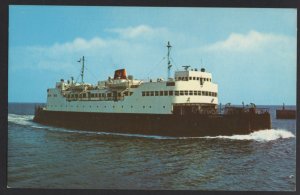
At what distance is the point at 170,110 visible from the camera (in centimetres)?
1859

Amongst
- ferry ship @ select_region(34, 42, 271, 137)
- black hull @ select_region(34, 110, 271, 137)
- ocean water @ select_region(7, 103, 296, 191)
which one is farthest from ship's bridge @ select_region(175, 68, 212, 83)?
ocean water @ select_region(7, 103, 296, 191)

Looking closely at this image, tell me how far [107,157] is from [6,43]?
5677mm

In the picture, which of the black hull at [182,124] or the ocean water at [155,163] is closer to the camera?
the ocean water at [155,163]

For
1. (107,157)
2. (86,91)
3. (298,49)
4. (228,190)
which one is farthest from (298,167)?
(86,91)

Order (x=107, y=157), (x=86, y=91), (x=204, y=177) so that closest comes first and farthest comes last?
(x=204, y=177)
(x=107, y=157)
(x=86, y=91)

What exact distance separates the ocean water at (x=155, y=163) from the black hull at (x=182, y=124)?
31 cm

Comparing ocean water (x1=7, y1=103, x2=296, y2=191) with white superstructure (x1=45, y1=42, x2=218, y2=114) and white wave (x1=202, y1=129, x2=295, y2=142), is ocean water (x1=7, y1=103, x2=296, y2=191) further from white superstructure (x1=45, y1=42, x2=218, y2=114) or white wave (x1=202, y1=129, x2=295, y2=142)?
white superstructure (x1=45, y1=42, x2=218, y2=114)

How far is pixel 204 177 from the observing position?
12945 mm

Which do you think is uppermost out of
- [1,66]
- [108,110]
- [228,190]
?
[1,66]

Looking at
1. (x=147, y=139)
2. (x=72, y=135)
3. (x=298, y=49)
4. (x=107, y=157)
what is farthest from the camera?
(x=72, y=135)

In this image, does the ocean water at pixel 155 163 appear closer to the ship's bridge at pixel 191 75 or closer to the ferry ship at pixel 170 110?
the ferry ship at pixel 170 110

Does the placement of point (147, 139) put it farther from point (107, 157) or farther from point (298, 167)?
point (298, 167)

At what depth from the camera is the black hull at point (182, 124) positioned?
17953 millimetres

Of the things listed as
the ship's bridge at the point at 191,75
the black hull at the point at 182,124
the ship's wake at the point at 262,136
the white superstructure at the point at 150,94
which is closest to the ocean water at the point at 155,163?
the ship's wake at the point at 262,136
